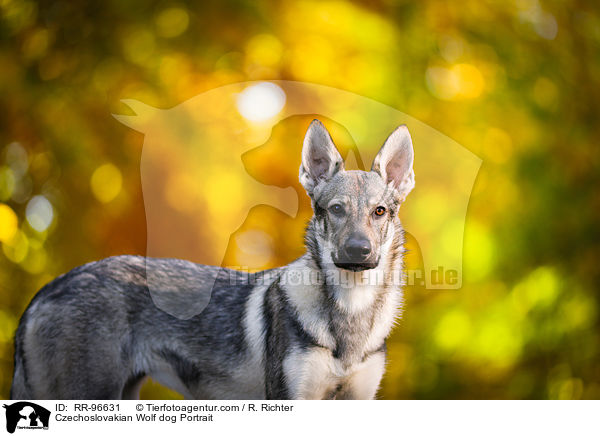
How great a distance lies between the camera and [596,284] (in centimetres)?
271

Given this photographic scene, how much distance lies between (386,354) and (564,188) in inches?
51.8

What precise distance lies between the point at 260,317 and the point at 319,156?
0.85 metres

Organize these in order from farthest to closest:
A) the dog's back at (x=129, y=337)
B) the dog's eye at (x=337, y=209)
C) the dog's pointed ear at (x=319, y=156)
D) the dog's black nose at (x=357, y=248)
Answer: the dog's back at (x=129, y=337)
the dog's pointed ear at (x=319, y=156)
the dog's eye at (x=337, y=209)
the dog's black nose at (x=357, y=248)

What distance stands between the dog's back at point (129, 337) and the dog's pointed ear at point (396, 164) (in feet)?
2.97

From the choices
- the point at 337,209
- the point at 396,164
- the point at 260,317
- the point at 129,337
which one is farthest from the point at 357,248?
the point at 129,337

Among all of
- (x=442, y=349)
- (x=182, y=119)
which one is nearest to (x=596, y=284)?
(x=442, y=349)

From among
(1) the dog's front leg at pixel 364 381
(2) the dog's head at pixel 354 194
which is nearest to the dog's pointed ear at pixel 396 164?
(2) the dog's head at pixel 354 194

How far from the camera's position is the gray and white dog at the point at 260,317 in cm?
223

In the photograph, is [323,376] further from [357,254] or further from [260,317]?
[357,254]

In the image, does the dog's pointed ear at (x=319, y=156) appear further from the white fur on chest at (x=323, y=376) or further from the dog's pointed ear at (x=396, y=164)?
the white fur on chest at (x=323, y=376)

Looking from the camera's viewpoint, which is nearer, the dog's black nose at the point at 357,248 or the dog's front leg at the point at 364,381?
the dog's black nose at the point at 357,248

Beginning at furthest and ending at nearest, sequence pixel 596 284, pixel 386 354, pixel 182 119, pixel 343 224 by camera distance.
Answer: pixel 596 284
pixel 182 119
pixel 386 354
pixel 343 224

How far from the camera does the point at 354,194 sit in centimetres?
220
